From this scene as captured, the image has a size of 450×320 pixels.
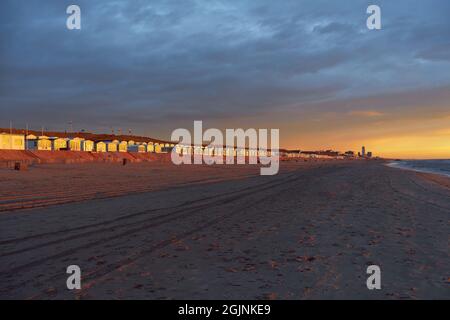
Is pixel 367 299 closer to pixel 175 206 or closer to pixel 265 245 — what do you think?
pixel 265 245

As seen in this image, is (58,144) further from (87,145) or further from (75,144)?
(87,145)

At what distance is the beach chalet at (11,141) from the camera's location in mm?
65062

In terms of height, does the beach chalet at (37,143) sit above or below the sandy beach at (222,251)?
above

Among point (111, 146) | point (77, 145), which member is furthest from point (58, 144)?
point (111, 146)

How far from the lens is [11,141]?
221 ft

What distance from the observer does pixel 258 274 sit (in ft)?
20.9

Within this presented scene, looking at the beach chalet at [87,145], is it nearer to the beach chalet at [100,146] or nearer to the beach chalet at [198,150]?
the beach chalet at [100,146]

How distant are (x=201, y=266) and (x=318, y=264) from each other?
7.28 ft

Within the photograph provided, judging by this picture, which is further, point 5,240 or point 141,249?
point 5,240

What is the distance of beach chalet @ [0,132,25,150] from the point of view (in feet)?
213

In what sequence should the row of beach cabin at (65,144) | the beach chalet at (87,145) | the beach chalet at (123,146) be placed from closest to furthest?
the row of beach cabin at (65,144) → the beach chalet at (87,145) → the beach chalet at (123,146)

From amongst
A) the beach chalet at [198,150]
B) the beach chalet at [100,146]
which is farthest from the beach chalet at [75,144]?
the beach chalet at [198,150]

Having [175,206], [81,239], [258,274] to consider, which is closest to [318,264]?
[258,274]

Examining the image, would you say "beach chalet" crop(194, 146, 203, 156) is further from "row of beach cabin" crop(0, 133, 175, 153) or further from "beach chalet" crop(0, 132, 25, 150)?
"beach chalet" crop(0, 132, 25, 150)
